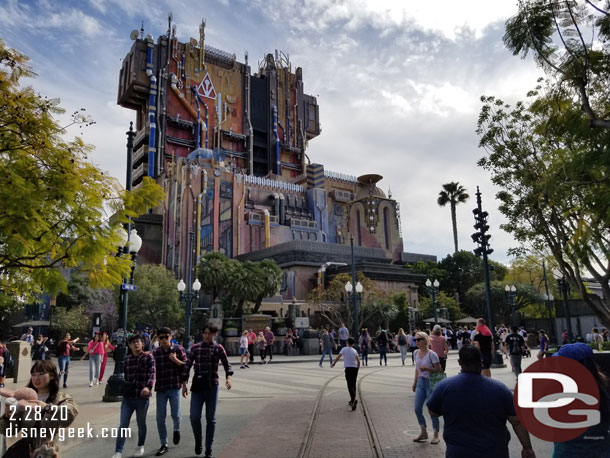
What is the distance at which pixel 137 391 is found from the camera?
6418 millimetres

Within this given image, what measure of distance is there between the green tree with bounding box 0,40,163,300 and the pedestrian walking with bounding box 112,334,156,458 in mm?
2814

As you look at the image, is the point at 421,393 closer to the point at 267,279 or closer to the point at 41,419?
the point at 41,419

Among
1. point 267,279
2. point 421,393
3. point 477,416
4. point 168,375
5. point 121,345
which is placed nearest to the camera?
point 477,416

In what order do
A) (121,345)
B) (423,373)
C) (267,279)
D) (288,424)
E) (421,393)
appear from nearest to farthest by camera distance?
(421,393) → (423,373) → (288,424) → (121,345) → (267,279)

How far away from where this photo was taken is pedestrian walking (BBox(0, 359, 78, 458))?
3660 mm

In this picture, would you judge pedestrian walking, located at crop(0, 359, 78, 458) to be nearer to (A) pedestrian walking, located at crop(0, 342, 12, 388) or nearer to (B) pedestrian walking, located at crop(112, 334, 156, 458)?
(B) pedestrian walking, located at crop(112, 334, 156, 458)

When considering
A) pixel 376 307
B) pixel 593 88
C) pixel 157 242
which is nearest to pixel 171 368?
pixel 593 88

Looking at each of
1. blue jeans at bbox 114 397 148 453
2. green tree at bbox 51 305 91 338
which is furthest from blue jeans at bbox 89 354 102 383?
green tree at bbox 51 305 91 338

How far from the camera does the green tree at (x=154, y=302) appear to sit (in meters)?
41.3

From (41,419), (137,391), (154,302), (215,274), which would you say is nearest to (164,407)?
(137,391)

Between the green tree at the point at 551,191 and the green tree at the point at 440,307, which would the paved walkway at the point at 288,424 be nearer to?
the green tree at the point at 551,191

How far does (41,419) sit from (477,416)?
3350 millimetres

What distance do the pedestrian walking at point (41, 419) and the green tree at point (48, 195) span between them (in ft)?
15.6

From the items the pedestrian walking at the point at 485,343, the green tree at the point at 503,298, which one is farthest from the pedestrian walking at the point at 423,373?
the green tree at the point at 503,298
